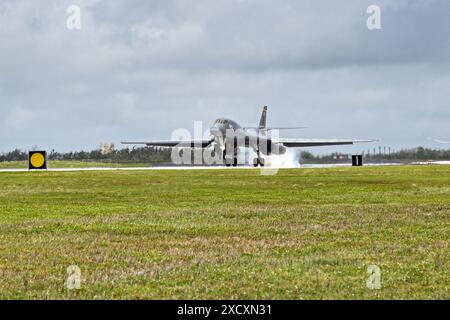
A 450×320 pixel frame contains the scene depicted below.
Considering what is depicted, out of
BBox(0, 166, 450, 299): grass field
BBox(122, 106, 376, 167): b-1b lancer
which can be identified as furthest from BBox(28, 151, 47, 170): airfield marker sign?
BBox(0, 166, 450, 299): grass field

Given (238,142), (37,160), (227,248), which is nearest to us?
(227,248)

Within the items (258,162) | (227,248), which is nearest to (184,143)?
(258,162)

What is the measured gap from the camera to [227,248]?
16266mm

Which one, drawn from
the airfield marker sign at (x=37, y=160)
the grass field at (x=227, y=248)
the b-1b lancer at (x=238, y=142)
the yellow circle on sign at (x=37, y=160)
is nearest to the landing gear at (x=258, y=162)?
the b-1b lancer at (x=238, y=142)

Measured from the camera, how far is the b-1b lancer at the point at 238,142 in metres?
86.8

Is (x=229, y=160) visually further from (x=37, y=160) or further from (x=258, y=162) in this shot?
(x=37, y=160)

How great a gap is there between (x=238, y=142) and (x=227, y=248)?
72.1m

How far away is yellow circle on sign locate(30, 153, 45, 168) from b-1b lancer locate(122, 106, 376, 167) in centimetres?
2122

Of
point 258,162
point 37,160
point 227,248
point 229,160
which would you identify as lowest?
point 227,248

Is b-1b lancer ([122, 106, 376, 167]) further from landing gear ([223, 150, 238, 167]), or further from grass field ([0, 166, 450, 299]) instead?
grass field ([0, 166, 450, 299])

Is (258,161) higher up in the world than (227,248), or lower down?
higher up

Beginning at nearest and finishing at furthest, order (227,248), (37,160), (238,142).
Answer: (227,248) → (37,160) → (238,142)

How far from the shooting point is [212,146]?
97.1m
